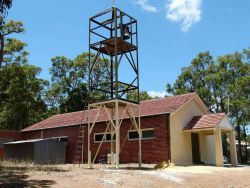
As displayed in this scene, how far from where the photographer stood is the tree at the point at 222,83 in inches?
1534

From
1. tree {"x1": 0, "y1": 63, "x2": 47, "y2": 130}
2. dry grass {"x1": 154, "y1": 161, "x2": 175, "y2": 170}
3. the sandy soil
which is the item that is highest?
tree {"x1": 0, "y1": 63, "x2": 47, "y2": 130}

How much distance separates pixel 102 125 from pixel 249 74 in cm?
2220

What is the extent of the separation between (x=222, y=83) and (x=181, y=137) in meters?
20.1

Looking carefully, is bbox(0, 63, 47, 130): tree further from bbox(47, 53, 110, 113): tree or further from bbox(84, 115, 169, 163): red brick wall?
bbox(84, 115, 169, 163): red brick wall

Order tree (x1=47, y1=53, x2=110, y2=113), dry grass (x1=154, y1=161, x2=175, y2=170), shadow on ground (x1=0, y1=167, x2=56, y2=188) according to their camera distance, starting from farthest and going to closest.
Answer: tree (x1=47, y1=53, x2=110, y2=113)
dry grass (x1=154, y1=161, x2=175, y2=170)
shadow on ground (x1=0, y1=167, x2=56, y2=188)

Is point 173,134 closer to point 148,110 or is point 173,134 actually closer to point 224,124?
point 148,110

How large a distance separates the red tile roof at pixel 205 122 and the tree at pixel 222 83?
50.4 ft

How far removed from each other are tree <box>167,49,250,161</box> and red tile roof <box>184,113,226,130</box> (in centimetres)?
1535

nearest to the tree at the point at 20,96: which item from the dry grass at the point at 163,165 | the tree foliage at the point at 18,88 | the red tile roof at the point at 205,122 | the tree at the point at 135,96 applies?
the tree foliage at the point at 18,88

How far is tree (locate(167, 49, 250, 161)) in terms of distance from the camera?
3897cm

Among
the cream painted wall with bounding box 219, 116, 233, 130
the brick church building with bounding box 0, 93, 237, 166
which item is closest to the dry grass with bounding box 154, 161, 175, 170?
the brick church building with bounding box 0, 93, 237, 166

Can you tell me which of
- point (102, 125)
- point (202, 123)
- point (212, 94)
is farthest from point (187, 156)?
point (212, 94)

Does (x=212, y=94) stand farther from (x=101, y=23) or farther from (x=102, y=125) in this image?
(x=101, y=23)

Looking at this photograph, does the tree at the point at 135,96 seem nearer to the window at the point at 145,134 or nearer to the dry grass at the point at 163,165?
the window at the point at 145,134
